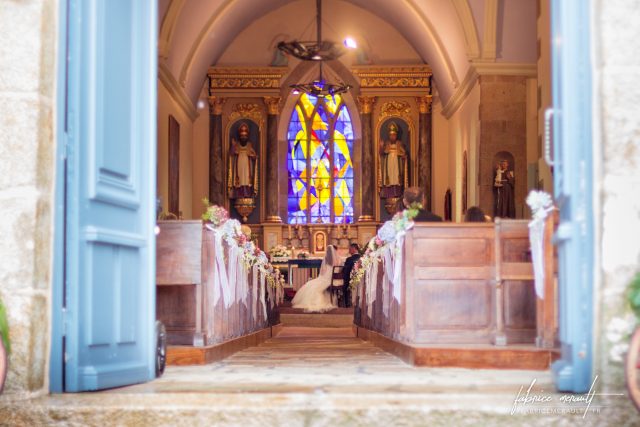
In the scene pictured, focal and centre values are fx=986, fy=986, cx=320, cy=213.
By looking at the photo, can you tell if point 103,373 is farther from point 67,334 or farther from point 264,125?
point 264,125

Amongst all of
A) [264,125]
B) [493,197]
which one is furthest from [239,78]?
[493,197]

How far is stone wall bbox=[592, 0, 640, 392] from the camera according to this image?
4371 mm

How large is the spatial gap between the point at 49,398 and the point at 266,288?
8.15 metres

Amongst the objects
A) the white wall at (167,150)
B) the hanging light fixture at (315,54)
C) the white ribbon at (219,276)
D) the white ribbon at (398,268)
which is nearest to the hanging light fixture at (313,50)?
the hanging light fixture at (315,54)

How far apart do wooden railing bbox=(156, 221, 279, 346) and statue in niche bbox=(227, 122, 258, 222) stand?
12.5 m

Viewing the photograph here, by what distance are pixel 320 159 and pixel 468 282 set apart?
46.4ft

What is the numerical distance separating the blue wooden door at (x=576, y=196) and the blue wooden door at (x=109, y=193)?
2.17 meters

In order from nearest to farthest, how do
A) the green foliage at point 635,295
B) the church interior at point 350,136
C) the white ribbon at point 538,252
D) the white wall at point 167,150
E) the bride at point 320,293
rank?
the green foliage at point 635,295, the white ribbon at point 538,252, the church interior at point 350,136, the white wall at point 167,150, the bride at point 320,293

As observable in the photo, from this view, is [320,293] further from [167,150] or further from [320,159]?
[320,159]

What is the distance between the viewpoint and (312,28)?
70.2 feet

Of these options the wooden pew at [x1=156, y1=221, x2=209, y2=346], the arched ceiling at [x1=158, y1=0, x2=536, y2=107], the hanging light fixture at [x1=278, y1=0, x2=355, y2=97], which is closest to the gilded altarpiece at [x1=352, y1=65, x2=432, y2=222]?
the arched ceiling at [x1=158, y1=0, x2=536, y2=107]

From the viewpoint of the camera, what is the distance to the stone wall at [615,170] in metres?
4.37

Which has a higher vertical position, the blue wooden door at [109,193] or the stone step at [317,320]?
the blue wooden door at [109,193]

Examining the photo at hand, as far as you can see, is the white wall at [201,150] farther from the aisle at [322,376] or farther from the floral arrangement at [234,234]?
the aisle at [322,376]
